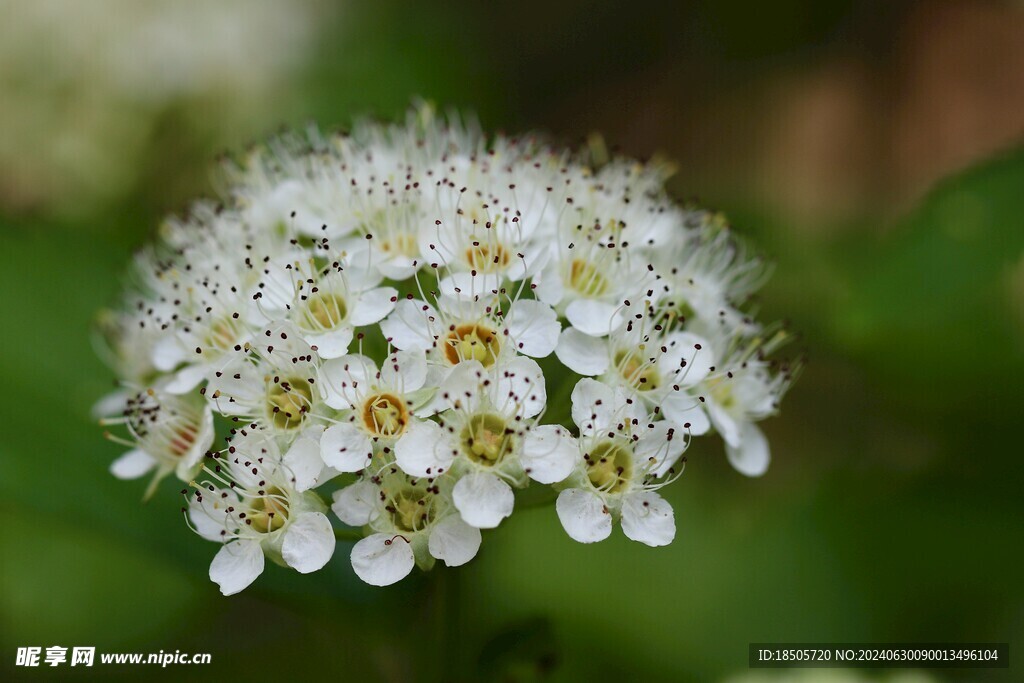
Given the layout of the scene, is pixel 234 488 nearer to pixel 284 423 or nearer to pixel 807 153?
pixel 284 423

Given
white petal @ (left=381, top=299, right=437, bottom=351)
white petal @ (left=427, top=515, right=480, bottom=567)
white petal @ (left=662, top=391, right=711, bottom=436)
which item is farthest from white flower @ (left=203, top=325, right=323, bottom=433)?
white petal @ (left=662, top=391, right=711, bottom=436)

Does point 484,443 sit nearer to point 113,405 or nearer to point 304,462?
point 304,462

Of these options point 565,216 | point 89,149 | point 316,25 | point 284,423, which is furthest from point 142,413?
point 316,25

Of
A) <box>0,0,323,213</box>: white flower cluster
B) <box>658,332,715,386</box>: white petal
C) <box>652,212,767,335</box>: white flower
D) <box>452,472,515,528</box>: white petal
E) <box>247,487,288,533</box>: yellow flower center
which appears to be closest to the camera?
<box>452,472,515,528</box>: white petal

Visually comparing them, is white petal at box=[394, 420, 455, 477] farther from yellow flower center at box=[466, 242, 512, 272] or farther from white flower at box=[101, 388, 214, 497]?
white flower at box=[101, 388, 214, 497]

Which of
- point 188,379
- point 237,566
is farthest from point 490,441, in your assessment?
point 188,379

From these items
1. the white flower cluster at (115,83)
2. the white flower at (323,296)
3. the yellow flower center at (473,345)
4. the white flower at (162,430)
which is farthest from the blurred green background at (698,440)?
the white flower at (323,296)

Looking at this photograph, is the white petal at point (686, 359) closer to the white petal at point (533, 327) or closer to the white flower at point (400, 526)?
the white petal at point (533, 327)
